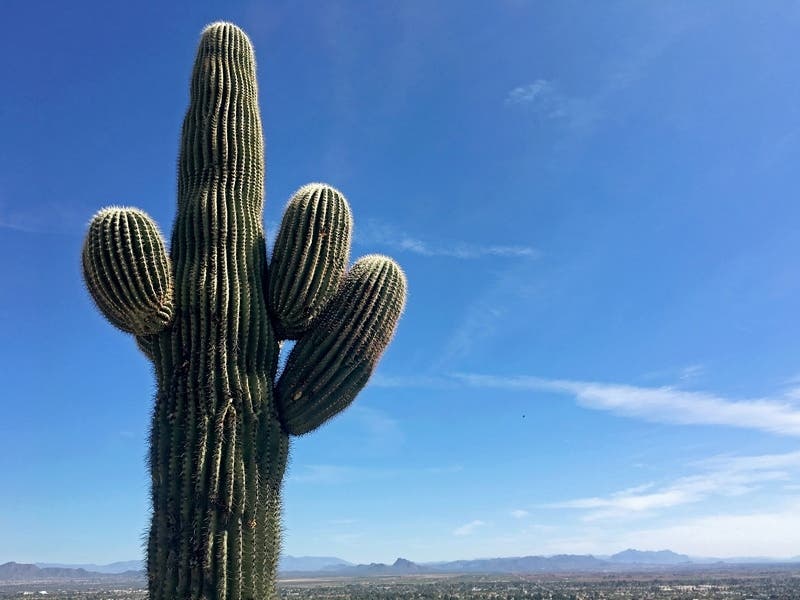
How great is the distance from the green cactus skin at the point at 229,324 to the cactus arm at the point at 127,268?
0.04ft

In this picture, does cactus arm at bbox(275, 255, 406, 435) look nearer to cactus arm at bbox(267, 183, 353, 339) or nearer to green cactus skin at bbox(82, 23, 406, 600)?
green cactus skin at bbox(82, 23, 406, 600)

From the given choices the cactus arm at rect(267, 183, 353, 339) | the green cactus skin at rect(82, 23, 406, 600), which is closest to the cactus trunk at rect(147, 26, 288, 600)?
the green cactus skin at rect(82, 23, 406, 600)

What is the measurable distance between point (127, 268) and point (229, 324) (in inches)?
42.3

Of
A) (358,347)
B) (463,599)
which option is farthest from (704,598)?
(358,347)

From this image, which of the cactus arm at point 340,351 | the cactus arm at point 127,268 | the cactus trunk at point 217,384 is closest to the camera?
the cactus trunk at point 217,384

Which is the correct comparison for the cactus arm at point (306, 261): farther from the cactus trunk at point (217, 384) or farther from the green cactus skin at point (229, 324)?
the cactus trunk at point (217, 384)

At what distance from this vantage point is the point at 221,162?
7660 mm

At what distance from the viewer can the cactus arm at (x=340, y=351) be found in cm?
730

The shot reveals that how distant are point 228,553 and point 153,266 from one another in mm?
2717

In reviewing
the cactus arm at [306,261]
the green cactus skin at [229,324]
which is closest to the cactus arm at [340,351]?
the green cactus skin at [229,324]

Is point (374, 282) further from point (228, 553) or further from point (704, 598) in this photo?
point (704, 598)

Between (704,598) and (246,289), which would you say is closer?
(246,289)

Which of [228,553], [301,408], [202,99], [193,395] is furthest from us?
[202,99]

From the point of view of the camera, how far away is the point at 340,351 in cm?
741
